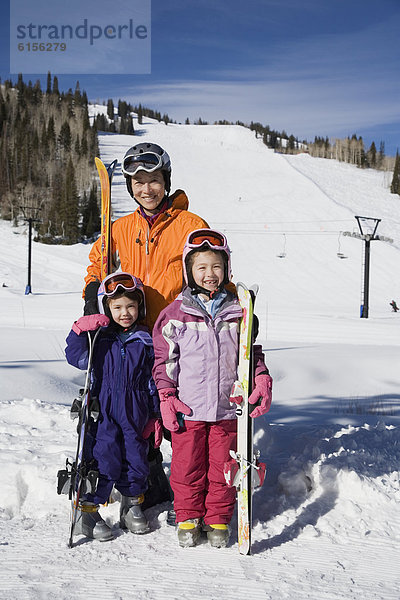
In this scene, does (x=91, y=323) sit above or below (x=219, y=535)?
above

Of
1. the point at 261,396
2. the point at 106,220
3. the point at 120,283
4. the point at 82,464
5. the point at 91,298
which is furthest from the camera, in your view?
the point at 106,220

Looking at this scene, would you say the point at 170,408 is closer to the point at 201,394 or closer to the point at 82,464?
the point at 201,394

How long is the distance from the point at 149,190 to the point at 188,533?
200cm

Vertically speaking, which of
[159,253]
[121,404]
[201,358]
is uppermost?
[159,253]

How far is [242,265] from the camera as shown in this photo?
111ft

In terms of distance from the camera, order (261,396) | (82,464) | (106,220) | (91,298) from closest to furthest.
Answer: (261,396) < (82,464) < (91,298) < (106,220)

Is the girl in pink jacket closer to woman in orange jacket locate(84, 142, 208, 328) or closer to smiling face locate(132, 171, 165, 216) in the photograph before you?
woman in orange jacket locate(84, 142, 208, 328)

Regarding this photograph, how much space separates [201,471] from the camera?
9.89 feet

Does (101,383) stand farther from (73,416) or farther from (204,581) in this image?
(204,581)

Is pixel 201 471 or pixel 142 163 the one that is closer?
pixel 201 471

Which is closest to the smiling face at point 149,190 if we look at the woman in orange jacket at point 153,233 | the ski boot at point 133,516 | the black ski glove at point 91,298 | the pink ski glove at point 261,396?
the woman in orange jacket at point 153,233

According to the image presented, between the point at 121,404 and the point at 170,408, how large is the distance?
31 centimetres

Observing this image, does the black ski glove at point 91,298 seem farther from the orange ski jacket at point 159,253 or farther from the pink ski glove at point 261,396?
the pink ski glove at point 261,396

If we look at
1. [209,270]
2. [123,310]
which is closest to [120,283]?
[123,310]
